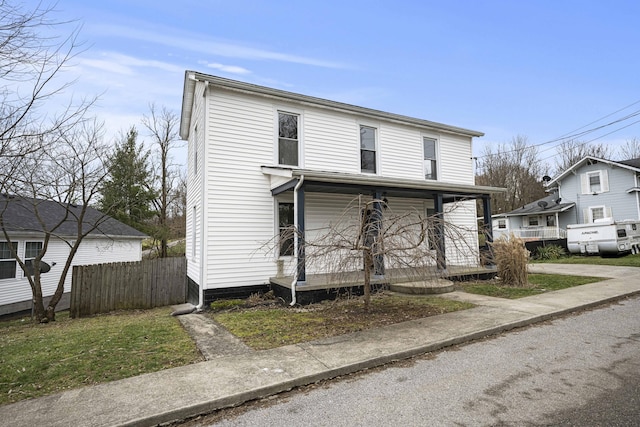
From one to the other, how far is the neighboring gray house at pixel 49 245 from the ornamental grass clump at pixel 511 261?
11742mm

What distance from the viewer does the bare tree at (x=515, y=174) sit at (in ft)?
118

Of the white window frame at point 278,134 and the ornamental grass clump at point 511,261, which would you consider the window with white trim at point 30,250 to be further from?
the ornamental grass clump at point 511,261

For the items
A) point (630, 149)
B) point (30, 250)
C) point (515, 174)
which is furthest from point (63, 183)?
point (630, 149)

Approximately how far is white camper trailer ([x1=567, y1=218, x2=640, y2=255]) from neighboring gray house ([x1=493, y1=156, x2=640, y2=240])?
2765mm

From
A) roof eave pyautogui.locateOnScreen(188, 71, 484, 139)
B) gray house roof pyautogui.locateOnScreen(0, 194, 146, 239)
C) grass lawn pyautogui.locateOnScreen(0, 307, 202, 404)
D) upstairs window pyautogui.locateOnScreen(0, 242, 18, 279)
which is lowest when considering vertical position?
grass lawn pyautogui.locateOnScreen(0, 307, 202, 404)

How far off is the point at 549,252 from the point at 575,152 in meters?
23.8

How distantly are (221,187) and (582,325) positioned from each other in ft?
27.1

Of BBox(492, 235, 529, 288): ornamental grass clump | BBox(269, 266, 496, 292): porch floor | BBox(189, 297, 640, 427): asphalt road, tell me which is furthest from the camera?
BBox(492, 235, 529, 288): ornamental grass clump

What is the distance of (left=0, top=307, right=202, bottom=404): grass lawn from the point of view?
12.9ft

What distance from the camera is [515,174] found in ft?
120

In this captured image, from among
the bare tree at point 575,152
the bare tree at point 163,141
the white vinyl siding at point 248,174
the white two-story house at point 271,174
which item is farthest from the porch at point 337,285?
the bare tree at point 575,152

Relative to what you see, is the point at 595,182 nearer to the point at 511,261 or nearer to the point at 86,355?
the point at 511,261

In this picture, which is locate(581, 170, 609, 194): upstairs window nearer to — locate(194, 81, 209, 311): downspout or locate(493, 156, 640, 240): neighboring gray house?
locate(493, 156, 640, 240): neighboring gray house

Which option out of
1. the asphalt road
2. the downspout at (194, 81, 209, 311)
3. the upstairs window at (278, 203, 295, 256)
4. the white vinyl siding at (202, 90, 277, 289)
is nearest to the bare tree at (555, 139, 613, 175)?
the upstairs window at (278, 203, 295, 256)
